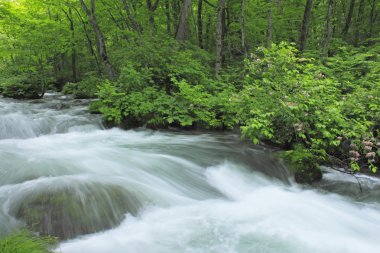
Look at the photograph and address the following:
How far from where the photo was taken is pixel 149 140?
8281 mm

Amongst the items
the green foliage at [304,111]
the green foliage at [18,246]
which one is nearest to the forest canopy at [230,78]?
the green foliage at [304,111]

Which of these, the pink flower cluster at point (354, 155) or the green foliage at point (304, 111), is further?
the green foliage at point (304, 111)

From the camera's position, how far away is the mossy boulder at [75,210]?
3.89m

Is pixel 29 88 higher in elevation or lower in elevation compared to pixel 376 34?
lower

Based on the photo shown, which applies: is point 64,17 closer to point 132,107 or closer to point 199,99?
point 132,107

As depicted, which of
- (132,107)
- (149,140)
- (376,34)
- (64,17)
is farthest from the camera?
(64,17)

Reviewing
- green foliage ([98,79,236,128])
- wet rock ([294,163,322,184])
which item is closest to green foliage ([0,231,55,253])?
wet rock ([294,163,322,184])

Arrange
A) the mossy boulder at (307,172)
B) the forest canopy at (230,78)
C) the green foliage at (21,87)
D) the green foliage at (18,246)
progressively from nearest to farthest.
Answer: the green foliage at (18,246)
the mossy boulder at (307,172)
the forest canopy at (230,78)
the green foliage at (21,87)

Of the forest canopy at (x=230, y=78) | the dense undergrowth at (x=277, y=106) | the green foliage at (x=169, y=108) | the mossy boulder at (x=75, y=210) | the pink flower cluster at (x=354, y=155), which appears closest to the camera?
the mossy boulder at (x=75, y=210)

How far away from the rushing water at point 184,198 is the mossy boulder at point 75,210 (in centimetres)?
2

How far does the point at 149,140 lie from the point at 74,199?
4.04m

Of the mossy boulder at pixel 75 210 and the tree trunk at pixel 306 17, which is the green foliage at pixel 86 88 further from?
the tree trunk at pixel 306 17

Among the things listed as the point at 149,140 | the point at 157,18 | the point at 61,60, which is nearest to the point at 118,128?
the point at 149,140

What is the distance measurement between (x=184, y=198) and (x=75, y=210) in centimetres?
181
